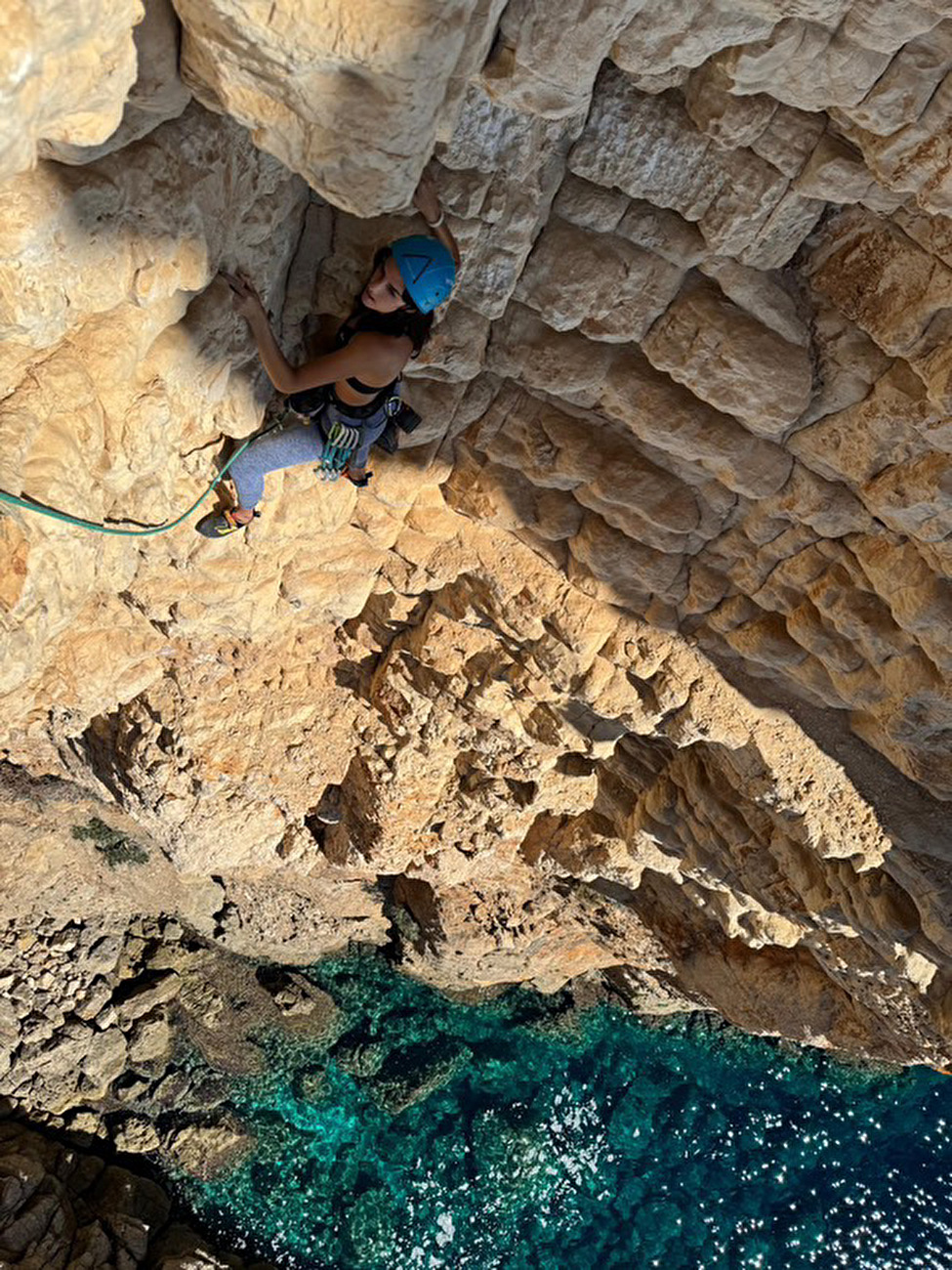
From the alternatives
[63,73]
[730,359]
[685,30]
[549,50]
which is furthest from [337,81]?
[730,359]

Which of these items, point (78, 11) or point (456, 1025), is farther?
point (456, 1025)

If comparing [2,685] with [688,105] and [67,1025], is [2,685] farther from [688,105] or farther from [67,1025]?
[67,1025]

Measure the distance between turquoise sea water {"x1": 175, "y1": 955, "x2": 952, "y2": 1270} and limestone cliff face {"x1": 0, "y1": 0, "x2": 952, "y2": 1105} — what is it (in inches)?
79.1

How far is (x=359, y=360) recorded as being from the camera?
3.10 meters

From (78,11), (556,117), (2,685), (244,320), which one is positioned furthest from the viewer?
(2,685)

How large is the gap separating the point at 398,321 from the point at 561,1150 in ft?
24.6

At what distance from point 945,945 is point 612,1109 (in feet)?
16.2

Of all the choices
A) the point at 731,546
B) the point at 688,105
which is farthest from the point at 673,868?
the point at 688,105

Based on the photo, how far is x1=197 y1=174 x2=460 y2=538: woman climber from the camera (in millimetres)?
2902

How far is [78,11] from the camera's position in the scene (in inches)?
66.3

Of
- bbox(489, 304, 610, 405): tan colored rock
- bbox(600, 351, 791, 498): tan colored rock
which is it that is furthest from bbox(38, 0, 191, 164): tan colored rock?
bbox(600, 351, 791, 498): tan colored rock

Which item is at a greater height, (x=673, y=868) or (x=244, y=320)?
(x=244, y=320)

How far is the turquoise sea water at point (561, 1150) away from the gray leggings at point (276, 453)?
5.86 m

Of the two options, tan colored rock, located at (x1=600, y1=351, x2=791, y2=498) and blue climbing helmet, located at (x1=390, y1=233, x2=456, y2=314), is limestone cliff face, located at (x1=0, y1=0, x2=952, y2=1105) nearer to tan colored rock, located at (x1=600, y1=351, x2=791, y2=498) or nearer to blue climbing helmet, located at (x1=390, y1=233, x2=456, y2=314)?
tan colored rock, located at (x1=600, y1=351, x2=791, y2=498)
